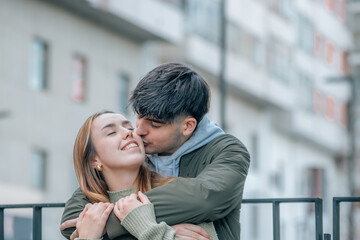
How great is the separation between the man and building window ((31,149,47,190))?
80.8 feet

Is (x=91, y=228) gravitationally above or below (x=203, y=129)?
below

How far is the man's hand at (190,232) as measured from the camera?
4622 millimetres

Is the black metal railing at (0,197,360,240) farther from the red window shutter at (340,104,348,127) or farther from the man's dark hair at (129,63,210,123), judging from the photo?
the red window shutter at (340,104,348,127)

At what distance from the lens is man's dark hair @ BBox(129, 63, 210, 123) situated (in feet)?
15.8

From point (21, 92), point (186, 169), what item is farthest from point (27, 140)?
point (186, 169)

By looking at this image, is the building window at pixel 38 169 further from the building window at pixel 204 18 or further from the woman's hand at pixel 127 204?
the woman's hand at pixel 127 204

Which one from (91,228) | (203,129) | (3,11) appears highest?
(3,11)

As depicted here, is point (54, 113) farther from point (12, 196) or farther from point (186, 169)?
point (186, 169)

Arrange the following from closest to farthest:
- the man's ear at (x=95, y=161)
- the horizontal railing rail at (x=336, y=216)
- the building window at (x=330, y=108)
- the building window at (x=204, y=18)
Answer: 1. the horizontal railing rail at (x=336, y=216)
2. the man's ear at (x=95, y=161)
3. the building window at (x=204, y=18)
4. the building window at (x=330, y=108)

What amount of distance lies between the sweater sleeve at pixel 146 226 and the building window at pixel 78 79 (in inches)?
1066

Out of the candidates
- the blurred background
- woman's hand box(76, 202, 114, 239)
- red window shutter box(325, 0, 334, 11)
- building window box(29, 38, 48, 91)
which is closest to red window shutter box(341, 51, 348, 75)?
the blurred background

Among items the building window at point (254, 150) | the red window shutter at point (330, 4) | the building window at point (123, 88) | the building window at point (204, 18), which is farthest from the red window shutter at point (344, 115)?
the building window at point (123, 88)

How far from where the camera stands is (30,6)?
1150 inches

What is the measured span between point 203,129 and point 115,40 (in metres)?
28.9
